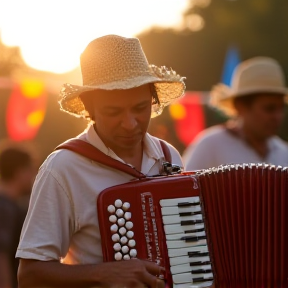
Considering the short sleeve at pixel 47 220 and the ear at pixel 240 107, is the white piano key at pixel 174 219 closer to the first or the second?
the short sleeve at pixel 47 220

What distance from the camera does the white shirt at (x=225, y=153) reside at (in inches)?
210

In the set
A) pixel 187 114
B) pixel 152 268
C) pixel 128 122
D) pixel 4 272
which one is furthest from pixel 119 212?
pixel 187 114

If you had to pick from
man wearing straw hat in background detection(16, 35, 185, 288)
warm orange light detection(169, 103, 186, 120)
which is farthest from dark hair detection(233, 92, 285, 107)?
warm orange light detection(169, 103, 186, 120)

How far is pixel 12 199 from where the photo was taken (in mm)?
5469

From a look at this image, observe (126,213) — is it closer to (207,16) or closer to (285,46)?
(285,46)

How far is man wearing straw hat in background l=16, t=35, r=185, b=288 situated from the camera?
131 inches

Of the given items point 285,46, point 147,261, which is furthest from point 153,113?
point 285,46

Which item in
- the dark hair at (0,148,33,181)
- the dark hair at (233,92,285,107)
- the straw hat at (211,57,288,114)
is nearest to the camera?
the dark hair at (233,92,285,107)

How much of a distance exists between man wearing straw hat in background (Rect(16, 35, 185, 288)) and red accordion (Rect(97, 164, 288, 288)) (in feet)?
0.28

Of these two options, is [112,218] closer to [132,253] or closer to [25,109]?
[132,253]

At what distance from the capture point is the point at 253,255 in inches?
138

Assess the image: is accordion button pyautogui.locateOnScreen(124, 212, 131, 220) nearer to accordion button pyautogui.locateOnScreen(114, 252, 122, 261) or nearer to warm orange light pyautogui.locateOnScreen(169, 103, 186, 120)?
accordion button pyautogui.locateOnScreen(114, 252, 122, 261)

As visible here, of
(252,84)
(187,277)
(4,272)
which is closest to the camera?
(187,277)

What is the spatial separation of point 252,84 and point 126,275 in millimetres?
2796
